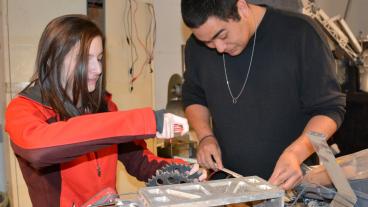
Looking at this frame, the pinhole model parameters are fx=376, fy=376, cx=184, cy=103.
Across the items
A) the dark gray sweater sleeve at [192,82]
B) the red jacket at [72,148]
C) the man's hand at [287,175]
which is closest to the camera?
the red jacket at [72,148]

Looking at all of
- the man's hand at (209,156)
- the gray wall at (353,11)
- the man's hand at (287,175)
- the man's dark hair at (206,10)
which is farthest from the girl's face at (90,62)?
the gray wall at (353,11)

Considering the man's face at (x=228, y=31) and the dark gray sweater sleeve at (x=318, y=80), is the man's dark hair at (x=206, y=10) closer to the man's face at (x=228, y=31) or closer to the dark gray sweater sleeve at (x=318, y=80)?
the man's face at (x=228, y=31)

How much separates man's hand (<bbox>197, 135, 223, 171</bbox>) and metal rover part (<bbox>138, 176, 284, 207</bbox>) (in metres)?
0.44

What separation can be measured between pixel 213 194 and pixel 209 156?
557 mm

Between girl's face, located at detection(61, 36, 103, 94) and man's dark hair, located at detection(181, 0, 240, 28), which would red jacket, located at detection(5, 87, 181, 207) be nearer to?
girl's face, located at detection(61, 36, 103, 94)

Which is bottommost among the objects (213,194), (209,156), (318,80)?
(209,156)

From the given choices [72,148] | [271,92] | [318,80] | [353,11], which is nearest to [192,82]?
[271,92]

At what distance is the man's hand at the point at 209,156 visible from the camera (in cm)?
118

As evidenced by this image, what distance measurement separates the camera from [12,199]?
2.12m

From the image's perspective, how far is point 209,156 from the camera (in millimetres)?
1214

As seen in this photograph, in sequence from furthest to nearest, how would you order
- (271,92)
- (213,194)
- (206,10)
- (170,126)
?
1. (271,92)
2. (206,10)
3. (170,126)
4. (213,194)

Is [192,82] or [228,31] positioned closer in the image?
[228,31]

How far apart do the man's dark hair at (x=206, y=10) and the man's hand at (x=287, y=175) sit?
1.55 ft

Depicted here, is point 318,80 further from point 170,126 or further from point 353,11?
point 353,11
